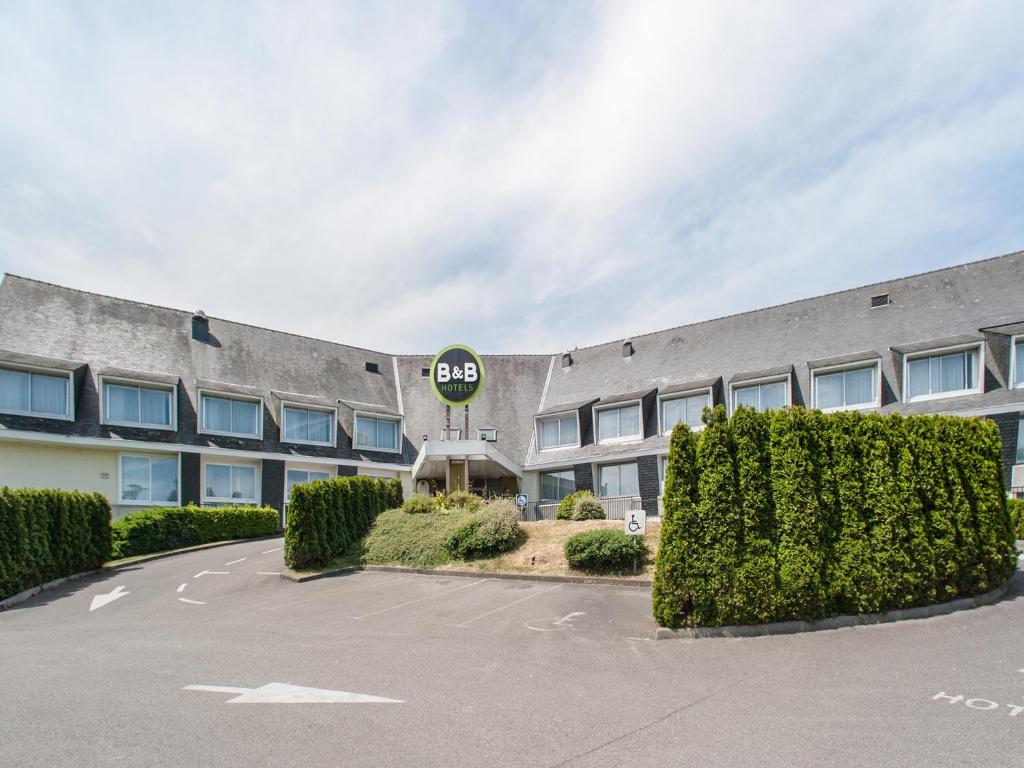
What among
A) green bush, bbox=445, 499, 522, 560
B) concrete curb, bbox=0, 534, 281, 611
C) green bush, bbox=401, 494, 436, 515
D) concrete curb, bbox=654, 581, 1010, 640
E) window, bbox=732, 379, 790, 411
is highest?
window, bbox=732, 379, 790, 411

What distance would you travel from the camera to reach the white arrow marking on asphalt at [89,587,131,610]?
15095 millimetres

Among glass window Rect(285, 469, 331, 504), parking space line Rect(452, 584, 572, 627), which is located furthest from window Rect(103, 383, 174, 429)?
parking space line Rect(452, 584, 572, 627)

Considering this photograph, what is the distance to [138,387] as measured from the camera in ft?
88.5

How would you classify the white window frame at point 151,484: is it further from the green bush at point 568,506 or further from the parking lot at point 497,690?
the green bush at point 568,506

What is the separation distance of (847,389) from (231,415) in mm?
22980

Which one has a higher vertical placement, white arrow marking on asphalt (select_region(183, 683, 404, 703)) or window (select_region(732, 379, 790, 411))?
window (select_region(732, 379, 790, 411))

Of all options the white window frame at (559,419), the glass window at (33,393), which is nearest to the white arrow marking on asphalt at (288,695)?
the glass window at (33,393)

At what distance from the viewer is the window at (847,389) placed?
2452 cm

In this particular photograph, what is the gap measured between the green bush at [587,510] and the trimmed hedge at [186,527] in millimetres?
11771

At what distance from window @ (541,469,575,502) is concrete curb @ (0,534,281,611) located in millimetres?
11068

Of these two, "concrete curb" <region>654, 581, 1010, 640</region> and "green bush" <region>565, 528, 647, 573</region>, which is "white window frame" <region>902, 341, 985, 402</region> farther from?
"concrete curb" <region>654, 581, 1010, 640</region>

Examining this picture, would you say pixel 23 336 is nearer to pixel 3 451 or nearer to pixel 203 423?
pixel 3 451

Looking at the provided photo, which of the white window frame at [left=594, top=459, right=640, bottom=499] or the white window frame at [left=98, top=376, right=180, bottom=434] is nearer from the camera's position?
the white window frame at [left=98, top=376, right=180, bottom=434]

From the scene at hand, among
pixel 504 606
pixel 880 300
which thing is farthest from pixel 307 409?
pixel 880 300
